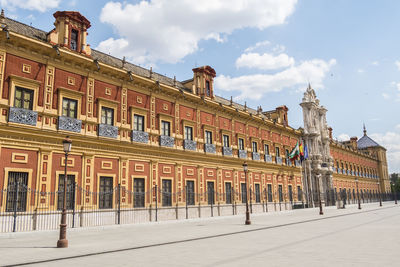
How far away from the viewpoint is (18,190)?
1430cm

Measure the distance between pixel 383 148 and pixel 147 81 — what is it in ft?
224

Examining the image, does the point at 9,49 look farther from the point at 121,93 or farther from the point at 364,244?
the point at 364,244

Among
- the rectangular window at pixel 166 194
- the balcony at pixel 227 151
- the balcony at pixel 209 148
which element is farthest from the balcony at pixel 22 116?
the balcony at pixel 227 151

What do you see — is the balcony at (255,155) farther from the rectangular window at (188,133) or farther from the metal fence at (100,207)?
the rectangular window at (188,133)

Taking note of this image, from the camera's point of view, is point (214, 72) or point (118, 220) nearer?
point (118, 220)

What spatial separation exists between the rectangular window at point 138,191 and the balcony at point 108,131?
10.1 ft

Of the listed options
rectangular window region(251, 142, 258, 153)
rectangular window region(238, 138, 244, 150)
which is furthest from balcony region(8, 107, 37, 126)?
rectangular window region(251, 142, 258, 153)

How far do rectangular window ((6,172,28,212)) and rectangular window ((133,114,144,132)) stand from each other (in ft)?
22.8

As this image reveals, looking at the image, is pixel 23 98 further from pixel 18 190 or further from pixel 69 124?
pixel 18 190

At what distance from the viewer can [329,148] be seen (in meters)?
46.2

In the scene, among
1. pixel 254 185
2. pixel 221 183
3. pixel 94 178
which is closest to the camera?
pixel 94 178

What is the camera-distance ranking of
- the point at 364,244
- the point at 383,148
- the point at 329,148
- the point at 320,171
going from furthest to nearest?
the point at 383,148
the point at 329,148
the point at 320,171
the point at 364,244

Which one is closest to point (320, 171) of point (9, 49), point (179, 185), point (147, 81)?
point (179, 185)

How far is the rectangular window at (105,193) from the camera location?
17.8 m
